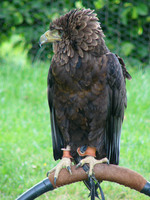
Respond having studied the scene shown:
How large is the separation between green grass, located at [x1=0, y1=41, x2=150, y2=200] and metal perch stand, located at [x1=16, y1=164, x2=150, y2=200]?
125 cm

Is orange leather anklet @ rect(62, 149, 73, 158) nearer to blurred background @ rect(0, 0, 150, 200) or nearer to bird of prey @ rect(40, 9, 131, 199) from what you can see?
bird of prey @ rect(40, 9, 131, 199)

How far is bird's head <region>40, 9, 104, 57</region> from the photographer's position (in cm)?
268

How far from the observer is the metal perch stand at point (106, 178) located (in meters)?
2.22

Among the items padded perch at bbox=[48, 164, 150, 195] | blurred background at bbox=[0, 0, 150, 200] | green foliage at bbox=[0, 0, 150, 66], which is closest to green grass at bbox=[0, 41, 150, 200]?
blurred background at bbox=[0, 0, 150, 200]

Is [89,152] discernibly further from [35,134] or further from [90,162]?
[35,134]

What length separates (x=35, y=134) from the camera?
15.7 ft

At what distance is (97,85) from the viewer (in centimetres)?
279

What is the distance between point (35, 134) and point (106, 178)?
253cm

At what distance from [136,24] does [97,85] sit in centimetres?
440

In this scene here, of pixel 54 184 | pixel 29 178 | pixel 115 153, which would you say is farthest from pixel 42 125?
pixel 54 184

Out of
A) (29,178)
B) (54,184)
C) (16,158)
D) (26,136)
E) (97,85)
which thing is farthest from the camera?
(26,136)

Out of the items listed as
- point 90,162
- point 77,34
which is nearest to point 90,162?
point 90,162

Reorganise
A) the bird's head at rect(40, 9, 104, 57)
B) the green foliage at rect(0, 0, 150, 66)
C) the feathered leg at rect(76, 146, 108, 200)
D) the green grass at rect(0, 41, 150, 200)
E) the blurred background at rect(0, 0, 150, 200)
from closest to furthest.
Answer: the feathered leg at rect(76, 146, 108, 200) → the bird's head at rect(40, 9, 104, 57) → the green grass at rect(0, 41, 150, 200) → the blurred background at rect(0, 0, 150, 200) → the green foliage at rect(0, 0, 150, 66)

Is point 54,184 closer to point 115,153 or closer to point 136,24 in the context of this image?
point 115,153
